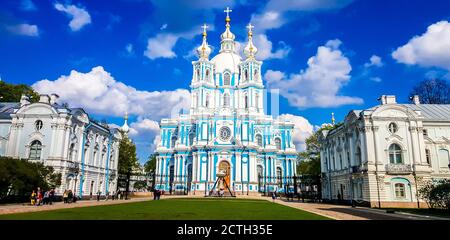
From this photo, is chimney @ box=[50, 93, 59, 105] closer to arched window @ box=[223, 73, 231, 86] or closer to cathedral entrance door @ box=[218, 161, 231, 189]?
cathedral entrance door @ box=[218, 161, 231, 189]

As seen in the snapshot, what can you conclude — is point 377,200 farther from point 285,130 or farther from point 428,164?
point 285,130

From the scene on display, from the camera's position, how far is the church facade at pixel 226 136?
53125mm

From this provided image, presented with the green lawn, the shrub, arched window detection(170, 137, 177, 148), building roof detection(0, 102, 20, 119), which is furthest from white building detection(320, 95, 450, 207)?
arched window detection(170, 137, 177, 148)

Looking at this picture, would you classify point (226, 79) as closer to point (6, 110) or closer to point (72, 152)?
point (72, 152)

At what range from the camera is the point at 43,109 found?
105ft

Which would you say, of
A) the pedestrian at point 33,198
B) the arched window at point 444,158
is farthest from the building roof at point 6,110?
the arched window at point 444,158

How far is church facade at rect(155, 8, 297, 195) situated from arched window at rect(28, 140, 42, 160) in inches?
788

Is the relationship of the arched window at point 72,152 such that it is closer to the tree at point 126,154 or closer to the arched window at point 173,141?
the tree at point 126,154

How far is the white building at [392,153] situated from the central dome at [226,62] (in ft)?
124

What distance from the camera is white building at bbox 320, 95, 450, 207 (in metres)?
28.4

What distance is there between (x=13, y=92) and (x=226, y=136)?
31.2 meters
